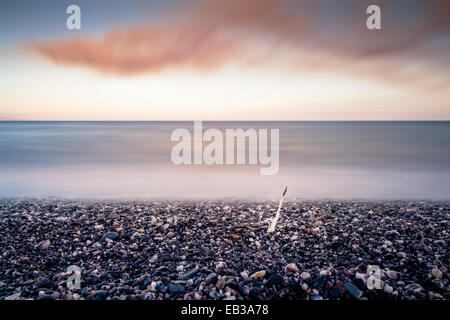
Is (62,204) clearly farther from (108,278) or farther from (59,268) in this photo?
(108,278)

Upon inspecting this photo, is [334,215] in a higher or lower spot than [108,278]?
higher

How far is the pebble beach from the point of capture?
1943 mm

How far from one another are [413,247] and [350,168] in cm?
439

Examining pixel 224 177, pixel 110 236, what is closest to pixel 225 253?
pixel 110 236

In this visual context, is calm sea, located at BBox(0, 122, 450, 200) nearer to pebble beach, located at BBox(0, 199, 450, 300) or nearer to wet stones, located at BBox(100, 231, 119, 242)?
pebble beach, located at BBox(0, 199, 450, 300)

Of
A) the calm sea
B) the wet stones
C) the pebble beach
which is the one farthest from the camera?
the calm sea

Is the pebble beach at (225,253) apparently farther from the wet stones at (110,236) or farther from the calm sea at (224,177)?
the calm sea at (224,177)

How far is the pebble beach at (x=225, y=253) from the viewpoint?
1943 millimetres

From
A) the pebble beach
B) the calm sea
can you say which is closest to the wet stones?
the pebble beach

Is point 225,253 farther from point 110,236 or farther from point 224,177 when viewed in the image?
point 224,177
